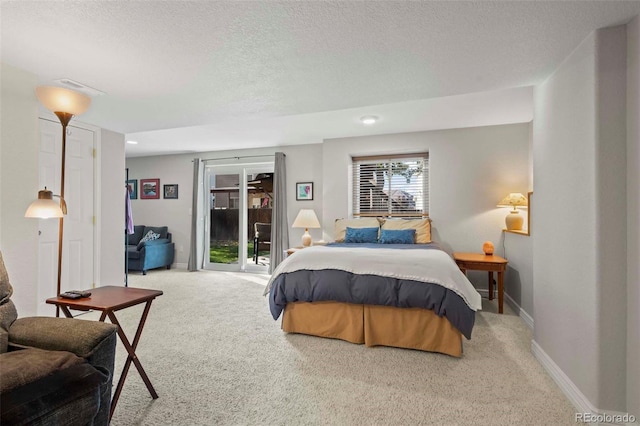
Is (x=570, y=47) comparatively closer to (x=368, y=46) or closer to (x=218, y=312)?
(x=368, y=46)

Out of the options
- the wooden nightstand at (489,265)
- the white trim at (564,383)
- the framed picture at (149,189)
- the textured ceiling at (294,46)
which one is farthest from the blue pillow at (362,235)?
the framed picture at (149,189)

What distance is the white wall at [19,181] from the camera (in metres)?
2.31

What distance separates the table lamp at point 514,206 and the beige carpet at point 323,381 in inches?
48.6

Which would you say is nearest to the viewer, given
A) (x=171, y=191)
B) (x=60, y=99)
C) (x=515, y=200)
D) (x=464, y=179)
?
(x=60, y=99)

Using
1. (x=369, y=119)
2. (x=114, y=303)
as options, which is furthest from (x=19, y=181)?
(x=369, y=119)

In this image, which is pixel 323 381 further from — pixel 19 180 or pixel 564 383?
pixel 19 180

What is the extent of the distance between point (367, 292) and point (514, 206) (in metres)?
2.53

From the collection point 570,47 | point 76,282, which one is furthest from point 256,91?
point 76,282

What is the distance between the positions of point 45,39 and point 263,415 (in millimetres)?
2651

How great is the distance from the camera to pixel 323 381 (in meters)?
2.17

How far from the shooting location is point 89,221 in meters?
3.76

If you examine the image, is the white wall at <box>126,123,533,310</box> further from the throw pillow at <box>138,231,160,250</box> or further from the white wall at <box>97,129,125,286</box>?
the throw pillow at <box>138,231,160,250</box>

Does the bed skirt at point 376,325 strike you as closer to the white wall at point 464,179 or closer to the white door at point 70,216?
the white wall at point 464,179

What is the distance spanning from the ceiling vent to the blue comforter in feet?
7.62
